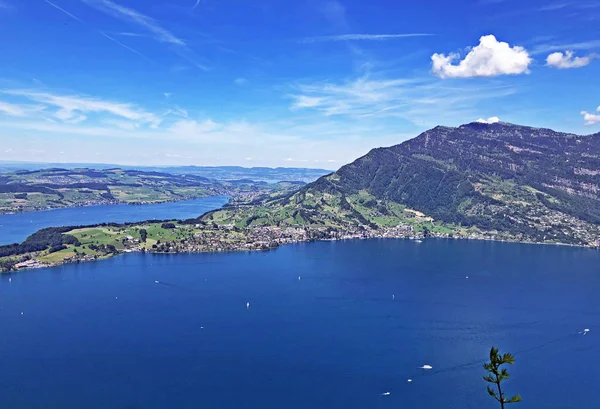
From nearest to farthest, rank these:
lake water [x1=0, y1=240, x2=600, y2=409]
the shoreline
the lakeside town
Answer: lake water [x1=0, y1=240, x2=600, y2=409] → the shoreline → the lakeside town

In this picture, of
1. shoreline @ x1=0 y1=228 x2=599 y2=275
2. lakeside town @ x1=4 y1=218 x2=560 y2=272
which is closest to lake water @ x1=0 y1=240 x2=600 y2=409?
shoreline @ x1=0 y1=228 x2=599 y2=275

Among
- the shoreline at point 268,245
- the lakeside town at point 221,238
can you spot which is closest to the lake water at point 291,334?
the shoreline at point 268,245

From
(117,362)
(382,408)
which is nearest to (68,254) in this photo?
(117,362)

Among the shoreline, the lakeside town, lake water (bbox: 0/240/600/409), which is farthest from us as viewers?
the lakeside town

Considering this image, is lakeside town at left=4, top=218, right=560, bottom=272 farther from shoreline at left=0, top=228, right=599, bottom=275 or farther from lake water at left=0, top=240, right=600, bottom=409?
lake water at left=0, top=240, right=600, bottom=409

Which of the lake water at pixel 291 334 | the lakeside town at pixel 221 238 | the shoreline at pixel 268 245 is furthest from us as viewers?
the lakeside town at pixel 221 238

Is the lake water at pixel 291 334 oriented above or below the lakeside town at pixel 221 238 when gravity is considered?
below

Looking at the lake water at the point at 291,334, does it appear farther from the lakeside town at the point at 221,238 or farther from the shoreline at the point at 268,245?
the lakeside town at the point at 221,238

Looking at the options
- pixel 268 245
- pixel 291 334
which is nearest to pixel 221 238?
pixel 268 245

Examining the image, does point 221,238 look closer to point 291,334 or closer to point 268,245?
point 268,245
